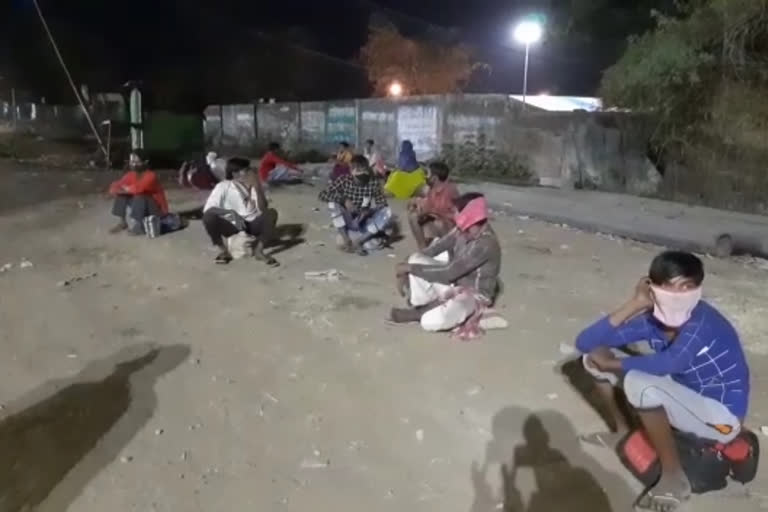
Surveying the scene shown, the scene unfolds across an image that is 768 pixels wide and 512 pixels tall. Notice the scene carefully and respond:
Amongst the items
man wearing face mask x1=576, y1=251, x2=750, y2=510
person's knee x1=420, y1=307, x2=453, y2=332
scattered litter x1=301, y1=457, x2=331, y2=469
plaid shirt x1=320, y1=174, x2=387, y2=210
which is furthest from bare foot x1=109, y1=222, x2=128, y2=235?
man wearing face mask x1=576, y1=251, x2=750, y2=510

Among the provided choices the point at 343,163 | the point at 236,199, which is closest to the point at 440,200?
the point at 236,199

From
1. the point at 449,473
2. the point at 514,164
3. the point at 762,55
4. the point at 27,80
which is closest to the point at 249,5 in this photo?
the point at 27,80

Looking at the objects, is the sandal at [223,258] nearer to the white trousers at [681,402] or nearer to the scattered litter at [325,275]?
the scattered litter at [325,275]

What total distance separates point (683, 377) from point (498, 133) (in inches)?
540

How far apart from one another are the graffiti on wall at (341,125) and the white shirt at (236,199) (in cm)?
1347

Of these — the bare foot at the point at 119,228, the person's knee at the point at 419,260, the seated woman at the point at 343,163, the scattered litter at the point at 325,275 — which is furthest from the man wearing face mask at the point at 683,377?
the bare foot at the point at 119,228

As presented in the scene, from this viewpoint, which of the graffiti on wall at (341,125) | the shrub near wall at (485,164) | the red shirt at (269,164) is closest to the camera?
the red shirt at (269,164)

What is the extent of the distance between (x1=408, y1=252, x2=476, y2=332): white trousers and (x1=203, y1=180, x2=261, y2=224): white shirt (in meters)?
2.94

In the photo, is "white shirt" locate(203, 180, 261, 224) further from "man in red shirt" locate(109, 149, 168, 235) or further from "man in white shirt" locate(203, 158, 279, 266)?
"man in red shirt" locate(109, 149, 168, 235)

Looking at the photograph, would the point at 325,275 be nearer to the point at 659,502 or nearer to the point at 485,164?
the point at 659,502

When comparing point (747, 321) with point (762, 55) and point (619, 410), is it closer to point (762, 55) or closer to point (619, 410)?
point (619, 410)

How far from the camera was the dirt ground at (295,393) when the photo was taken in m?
3.50

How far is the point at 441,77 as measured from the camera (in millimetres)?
29094

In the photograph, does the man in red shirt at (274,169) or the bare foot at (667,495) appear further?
the man in red shirt at (274,169)
